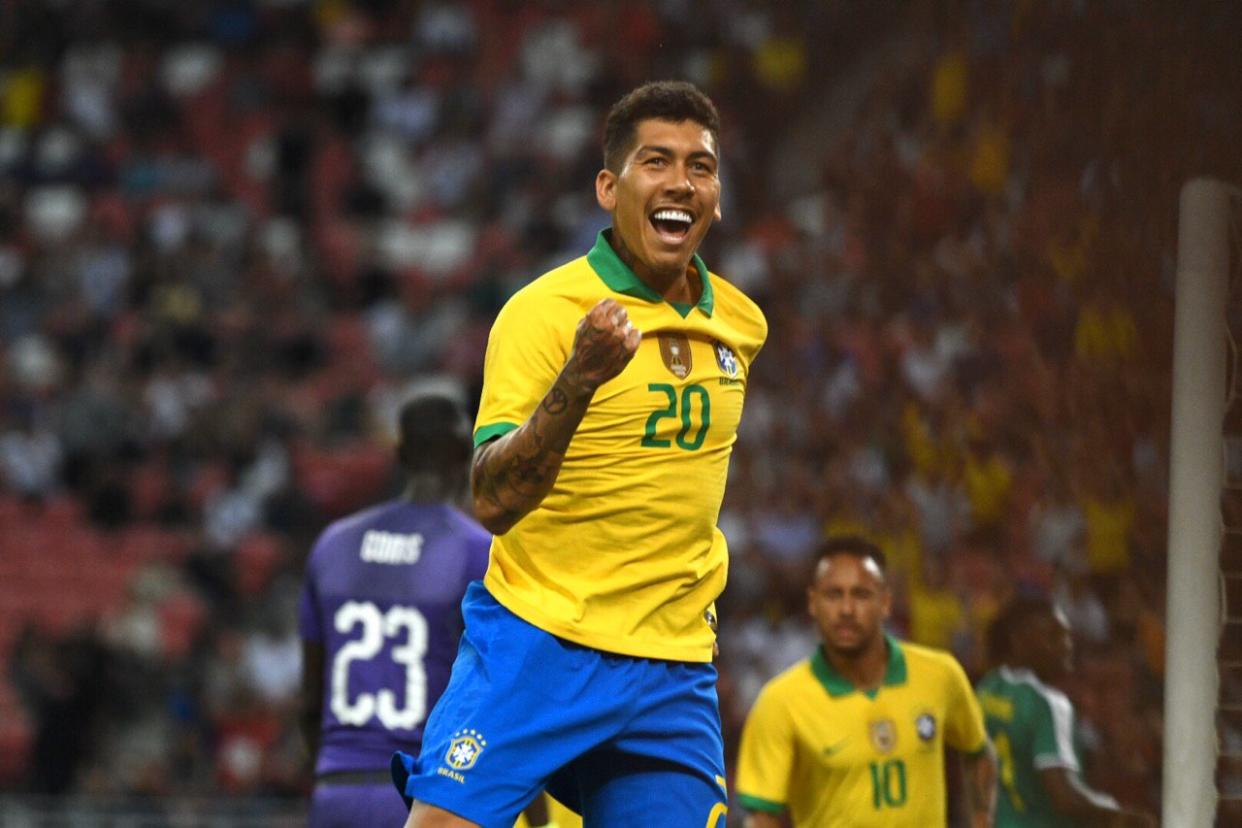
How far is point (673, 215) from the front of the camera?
3.85 m

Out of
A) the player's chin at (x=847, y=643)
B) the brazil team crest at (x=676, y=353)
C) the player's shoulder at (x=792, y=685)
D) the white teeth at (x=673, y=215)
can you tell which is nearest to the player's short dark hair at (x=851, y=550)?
the player's chin at (x=847, y=643)

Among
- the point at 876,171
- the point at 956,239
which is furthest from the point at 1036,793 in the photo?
the point at 876,171

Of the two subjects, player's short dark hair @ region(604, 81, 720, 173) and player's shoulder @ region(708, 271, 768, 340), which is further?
player's shoulder @ region(708, 271, 768, 340)

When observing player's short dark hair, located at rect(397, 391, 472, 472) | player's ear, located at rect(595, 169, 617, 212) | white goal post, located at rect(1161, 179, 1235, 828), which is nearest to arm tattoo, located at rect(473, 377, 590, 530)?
player's ear, located at rect(595, 169, 617, 212)

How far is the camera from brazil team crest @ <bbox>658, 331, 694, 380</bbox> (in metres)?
3.86

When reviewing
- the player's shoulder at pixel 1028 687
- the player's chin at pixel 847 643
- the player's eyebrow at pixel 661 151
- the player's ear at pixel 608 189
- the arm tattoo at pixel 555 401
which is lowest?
the player's shoulder at pixel 1028 687

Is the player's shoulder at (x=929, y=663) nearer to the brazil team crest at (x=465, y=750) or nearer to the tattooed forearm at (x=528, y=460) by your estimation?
the brazil team crest at (x=465, y=750)

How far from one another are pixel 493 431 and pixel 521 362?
0.46 ft

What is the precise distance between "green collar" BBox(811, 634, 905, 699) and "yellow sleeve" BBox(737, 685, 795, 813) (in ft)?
0.49

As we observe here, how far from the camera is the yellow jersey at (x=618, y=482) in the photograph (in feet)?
12.3

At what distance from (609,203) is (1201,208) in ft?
4.56

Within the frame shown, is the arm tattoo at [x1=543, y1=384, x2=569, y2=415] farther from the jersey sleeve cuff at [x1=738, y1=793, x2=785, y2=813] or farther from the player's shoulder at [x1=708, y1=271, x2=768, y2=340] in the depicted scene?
the jersey sleeve cuff at [x1=738, y1=793, x2=785, y2=813]

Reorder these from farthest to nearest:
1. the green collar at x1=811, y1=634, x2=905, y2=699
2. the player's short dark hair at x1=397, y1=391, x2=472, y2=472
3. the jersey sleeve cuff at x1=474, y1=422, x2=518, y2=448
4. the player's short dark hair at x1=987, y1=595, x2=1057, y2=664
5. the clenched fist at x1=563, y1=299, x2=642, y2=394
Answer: the player's short dark hair at x1=987, y1=595, x2=1057, y2=664 < the green collar at x1=811, y1=634, x2=905, y2=699 < the player's short dark hair at x1=397, y1=391, x2=472, y2=472 < the jersey sleeve cuff at x1=474, y1=422, x2=518, y2=448 < the clenched fist at x1=563, y1=299, x2=642, y2=394

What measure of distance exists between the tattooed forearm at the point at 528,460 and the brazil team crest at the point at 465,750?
40 cm
